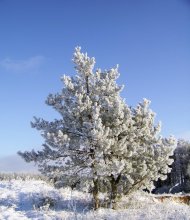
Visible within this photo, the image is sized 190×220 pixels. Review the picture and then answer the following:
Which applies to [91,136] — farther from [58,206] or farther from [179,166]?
[179,166]

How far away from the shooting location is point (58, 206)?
24547 millimetres

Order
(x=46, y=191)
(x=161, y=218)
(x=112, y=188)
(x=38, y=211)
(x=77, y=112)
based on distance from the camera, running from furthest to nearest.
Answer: (x=46, y=191)
(x=112, y=188)
(x=77, y=112)
(x=38, y=211)
(x=161, y=218)

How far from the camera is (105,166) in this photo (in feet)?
73.3

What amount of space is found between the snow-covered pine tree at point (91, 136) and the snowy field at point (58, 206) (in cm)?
153

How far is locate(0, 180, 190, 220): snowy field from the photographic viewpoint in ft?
63.9

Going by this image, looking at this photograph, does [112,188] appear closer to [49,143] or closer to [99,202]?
[99,202]

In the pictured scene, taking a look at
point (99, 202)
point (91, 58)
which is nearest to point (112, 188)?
point (99, 202)

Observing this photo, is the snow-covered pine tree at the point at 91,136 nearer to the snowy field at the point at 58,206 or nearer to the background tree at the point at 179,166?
the snowy field at the point at 58,206

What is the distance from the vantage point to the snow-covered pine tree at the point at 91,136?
22.6 meters

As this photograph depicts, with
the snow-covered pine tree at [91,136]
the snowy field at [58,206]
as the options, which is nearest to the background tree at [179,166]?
the snowy field at [58,206]

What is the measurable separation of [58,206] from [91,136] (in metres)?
Result: 5.08

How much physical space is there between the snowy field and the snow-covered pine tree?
1.53m

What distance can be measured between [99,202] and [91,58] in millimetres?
8053

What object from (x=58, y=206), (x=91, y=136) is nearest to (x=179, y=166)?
(x=58, y=206)
